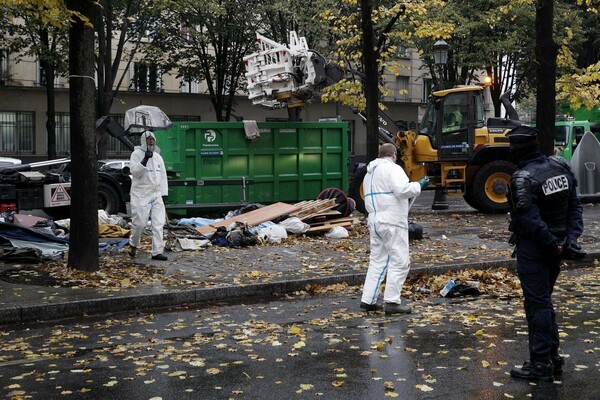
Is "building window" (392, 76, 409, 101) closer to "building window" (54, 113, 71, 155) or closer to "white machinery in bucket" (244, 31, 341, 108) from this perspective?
"building window" (54, 113, 71, 155)

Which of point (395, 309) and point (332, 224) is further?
point (332, 224)

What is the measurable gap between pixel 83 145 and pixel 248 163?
8.75 meters

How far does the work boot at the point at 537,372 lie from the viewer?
19.9ft

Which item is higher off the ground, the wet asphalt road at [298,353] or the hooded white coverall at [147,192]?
the hooded white coverall at [147,192]

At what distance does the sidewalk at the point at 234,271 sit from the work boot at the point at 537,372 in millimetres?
4757

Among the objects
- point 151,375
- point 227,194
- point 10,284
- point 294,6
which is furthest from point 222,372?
point 294,6

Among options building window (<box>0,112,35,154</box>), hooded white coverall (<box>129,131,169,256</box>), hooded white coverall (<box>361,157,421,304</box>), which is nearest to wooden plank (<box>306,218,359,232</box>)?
hooded white coverall (<box>129,131,169,256</box>)

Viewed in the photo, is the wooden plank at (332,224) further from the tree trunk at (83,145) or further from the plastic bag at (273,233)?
the tree trunk at (83,145)

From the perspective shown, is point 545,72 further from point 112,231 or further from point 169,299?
point 169,299

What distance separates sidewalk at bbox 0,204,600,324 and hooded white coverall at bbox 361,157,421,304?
191 centimetres

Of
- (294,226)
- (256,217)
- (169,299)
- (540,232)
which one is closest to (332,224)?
(294,226)

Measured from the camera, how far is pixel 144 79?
41.8 metres

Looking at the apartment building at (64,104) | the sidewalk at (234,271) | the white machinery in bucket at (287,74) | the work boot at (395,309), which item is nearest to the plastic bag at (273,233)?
the sidewalk at (234,271)

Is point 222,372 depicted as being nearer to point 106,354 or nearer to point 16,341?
point 106,354
